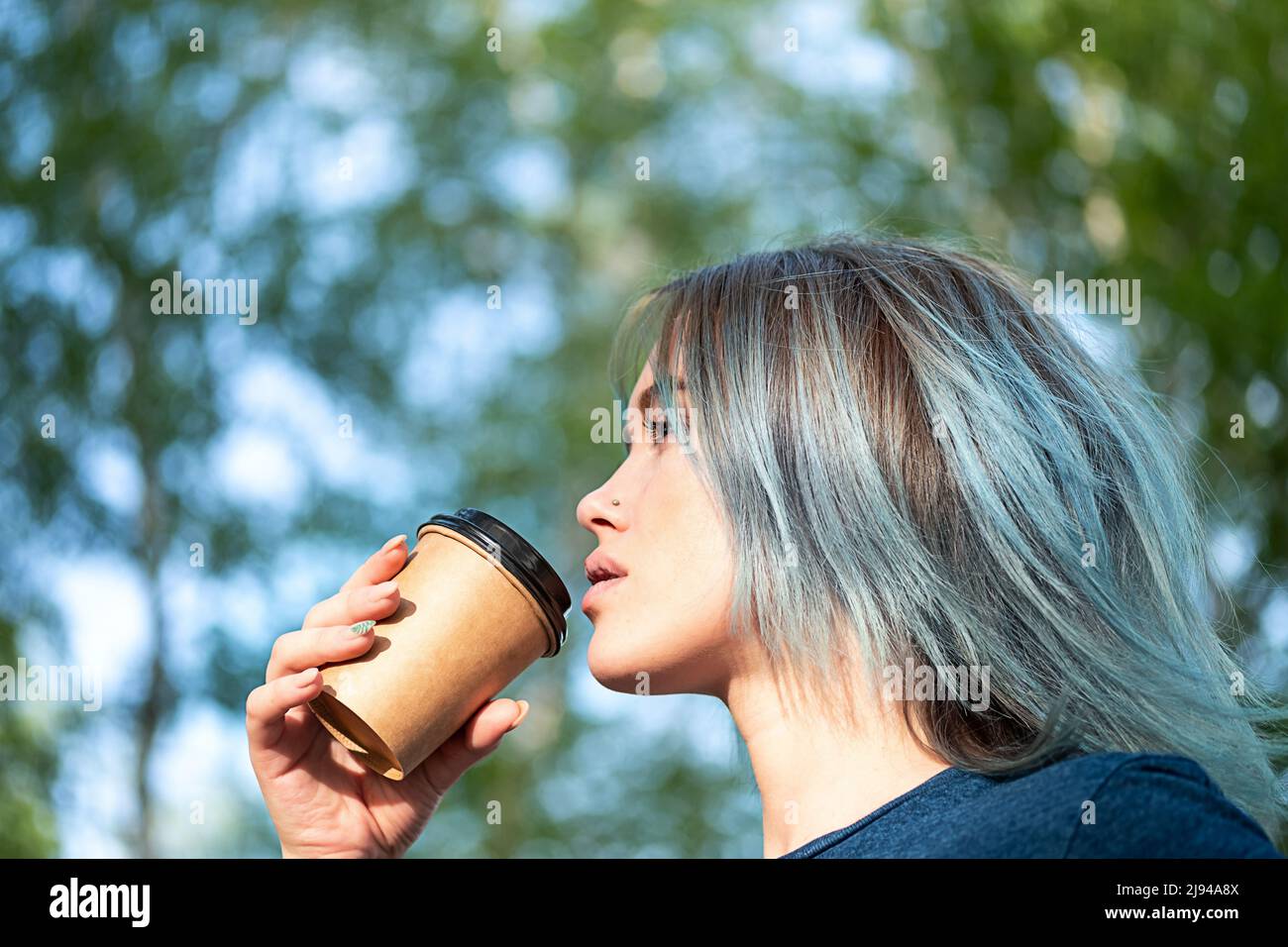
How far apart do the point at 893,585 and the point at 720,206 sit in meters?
8.72

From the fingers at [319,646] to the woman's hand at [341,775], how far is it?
0.01m

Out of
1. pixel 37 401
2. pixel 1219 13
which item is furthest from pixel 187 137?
pixel 1219 13

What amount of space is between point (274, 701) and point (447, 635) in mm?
315

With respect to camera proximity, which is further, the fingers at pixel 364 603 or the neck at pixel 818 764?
the fingers at pixel 364 603

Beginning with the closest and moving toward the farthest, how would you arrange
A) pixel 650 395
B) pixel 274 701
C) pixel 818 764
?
pixel 818 764 < pixel 274 701 < pixel 650 395

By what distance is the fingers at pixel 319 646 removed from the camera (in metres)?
1.92

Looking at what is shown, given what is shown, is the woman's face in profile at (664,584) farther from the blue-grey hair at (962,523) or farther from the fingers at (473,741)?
the fingers at (473,741)

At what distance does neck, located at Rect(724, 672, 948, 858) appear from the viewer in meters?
1.82

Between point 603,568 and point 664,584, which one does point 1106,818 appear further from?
point 603,568

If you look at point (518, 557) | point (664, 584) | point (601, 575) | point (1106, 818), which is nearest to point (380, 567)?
point (518, 557)

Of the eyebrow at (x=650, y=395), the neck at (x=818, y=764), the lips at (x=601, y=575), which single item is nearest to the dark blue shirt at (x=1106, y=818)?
the neck at (x=818, y=764)

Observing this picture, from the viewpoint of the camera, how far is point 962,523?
192cm

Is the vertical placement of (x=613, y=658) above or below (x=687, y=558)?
below
